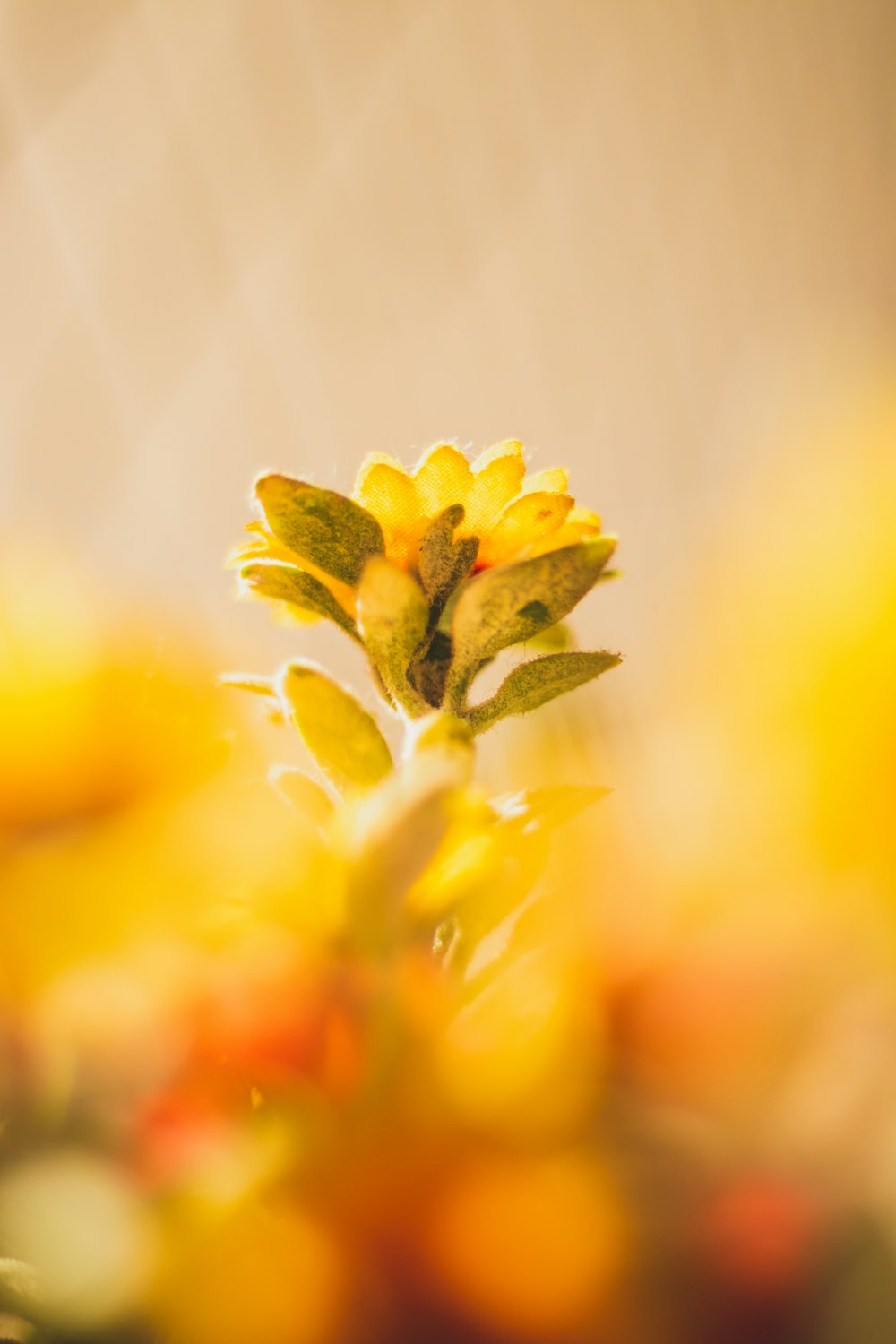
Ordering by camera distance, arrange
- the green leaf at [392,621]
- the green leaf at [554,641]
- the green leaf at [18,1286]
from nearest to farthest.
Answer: the green leaf at [18,1286]
the green leaf at [392,621]
the green leaf at [554,641]

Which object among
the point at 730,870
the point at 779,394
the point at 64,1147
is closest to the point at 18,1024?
the point at 64,1147

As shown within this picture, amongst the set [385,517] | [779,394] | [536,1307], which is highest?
[779,394]

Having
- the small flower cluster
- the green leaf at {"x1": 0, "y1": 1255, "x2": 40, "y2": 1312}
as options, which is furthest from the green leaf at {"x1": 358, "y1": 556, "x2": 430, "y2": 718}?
the green leaf at {"x1": 0, "y1": 1255, "x2": 40, "y2": 1312}

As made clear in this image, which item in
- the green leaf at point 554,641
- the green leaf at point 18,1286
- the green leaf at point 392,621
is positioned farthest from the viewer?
the green leaf at point 554,641

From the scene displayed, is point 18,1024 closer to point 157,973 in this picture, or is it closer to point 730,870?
point 157,973

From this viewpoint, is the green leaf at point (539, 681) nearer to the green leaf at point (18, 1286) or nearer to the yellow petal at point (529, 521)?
the yellow petal at point (529, 521)

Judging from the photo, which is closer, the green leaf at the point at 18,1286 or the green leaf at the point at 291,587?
the green leaf at the point at 18,1286

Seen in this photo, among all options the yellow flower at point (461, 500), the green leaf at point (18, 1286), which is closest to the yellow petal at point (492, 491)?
the yellow flower at point (461, 500)

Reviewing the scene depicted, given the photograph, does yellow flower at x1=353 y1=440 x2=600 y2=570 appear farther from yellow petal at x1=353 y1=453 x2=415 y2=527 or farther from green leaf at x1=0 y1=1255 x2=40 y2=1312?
green leaf at x1=0 y1=1255 x2=40 y2=1312
